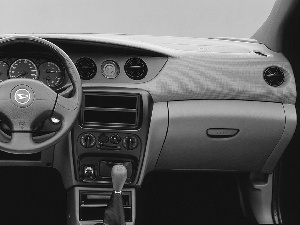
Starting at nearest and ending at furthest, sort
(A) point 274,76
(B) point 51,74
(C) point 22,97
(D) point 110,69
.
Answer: (C) point 22,97
(B) point 51,74
(D) point 110,69
(A) point 274,76

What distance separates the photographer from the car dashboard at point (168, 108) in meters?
2.97

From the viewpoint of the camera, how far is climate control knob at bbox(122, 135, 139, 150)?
3.07m

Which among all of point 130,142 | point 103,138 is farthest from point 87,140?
point 130,142

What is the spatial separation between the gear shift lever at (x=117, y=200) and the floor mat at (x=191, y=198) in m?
0.87

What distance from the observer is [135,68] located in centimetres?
301

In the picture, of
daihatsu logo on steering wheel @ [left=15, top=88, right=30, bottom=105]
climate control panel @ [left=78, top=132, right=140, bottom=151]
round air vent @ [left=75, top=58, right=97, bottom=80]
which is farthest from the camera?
climate control panel @ [left=78, top=132, right=140, bottom=151]

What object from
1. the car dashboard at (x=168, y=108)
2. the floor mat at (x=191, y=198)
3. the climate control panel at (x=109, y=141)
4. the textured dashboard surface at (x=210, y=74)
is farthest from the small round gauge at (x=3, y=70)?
the floor mat at (x=191, y=198)

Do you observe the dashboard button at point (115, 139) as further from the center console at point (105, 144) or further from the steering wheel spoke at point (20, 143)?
the steering wheel spoke at point (20, 143)

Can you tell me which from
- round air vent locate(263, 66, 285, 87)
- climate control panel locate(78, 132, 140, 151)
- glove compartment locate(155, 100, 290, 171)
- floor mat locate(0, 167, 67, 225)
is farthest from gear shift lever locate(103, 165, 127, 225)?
round air vent locate(263, 66, 285, 87)

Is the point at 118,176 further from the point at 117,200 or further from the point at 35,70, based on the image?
the point at 35,70

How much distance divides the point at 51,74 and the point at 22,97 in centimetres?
40

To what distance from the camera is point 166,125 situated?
3.08 m

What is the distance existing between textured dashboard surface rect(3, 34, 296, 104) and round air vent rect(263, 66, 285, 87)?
22mm

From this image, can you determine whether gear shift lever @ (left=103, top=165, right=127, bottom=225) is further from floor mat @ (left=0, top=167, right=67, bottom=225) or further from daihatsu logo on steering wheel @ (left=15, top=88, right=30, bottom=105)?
floor mat @ (left=0, top=167, right=67, bottom=225)
